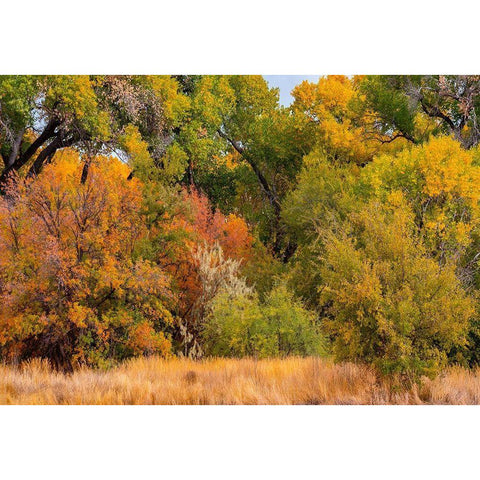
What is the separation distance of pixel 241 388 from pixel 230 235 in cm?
893

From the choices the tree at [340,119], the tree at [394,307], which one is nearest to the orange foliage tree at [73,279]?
the tree at [394,307]

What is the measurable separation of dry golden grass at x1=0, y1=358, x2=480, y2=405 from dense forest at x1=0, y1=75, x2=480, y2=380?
339mm

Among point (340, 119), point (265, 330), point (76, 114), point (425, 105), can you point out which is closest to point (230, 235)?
point (76, 114)

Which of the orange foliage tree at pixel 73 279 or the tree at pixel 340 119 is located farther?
the tree at pixel 340 119

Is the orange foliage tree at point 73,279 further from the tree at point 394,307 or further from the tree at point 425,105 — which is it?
the tree at point 425,105

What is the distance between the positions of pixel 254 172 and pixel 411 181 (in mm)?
9970

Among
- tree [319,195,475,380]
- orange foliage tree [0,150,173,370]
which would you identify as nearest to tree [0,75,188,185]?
orange foliage tree [0,150,173,370]

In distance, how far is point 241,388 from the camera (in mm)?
8586

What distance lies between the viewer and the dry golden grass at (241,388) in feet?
27.2

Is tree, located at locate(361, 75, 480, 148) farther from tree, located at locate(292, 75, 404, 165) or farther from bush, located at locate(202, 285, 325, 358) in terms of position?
bush, located at locate(202, 285, 325, 358)

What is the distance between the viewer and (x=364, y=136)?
17.4 metres

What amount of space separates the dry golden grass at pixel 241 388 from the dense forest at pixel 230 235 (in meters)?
0.34

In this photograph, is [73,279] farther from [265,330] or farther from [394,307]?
[394,307]
